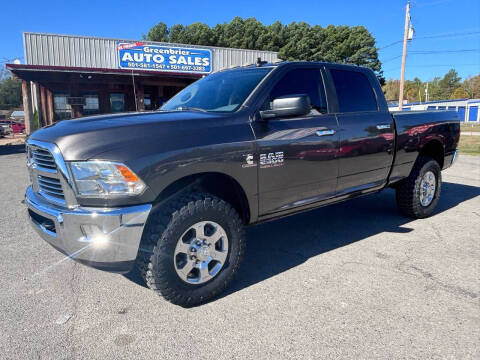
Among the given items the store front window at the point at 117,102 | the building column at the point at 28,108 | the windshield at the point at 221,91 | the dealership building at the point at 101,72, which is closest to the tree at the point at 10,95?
the dealership building at the point at 101,72

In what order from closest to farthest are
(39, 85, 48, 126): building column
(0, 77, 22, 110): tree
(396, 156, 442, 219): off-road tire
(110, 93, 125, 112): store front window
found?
1. (396, 156, 442, 219): off-road tire
2. (39, 85, 48, 126): building column
3. (110, 93, 125, 112): store front window
4. (0, 77, 22, 110): tree

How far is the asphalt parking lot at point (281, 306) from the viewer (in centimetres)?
229

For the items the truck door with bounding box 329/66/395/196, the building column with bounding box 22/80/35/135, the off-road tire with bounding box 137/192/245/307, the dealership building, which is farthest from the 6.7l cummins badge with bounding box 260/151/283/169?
the building column with bounding box 22/80/35/135

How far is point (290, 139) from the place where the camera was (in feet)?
10.6

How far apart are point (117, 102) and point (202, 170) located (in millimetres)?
19821

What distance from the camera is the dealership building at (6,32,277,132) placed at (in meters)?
17.5

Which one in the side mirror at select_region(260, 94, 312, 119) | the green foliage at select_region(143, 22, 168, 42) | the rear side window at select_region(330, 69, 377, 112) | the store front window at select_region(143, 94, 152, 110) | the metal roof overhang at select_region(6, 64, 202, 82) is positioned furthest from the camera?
the green foliage at select_region(143, 22, 168, 42)

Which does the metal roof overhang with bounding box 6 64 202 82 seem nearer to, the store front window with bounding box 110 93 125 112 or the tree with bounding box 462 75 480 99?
the store front window with bounding box 110 93 125 112

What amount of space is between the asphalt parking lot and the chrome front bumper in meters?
0.50

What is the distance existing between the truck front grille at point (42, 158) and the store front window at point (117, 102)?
18824 millimetres

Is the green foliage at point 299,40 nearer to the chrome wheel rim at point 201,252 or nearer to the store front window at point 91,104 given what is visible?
the store front window at point 91,104

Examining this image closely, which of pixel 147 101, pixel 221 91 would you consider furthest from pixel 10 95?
pixel 221 91

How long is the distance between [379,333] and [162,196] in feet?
5.92

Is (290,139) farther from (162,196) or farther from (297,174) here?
(162,196)
